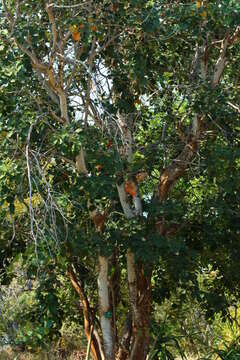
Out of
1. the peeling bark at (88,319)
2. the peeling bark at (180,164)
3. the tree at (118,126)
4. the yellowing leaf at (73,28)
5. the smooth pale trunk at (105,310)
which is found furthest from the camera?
the peeling bark at (88,319)

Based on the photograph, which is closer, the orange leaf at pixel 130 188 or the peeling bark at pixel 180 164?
the orange leaf at pixel 130 188

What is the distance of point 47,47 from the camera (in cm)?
654

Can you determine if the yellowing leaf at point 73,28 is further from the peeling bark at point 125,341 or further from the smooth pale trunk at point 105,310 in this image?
the peeling bark at point 125,341

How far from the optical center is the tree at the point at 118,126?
5966mm

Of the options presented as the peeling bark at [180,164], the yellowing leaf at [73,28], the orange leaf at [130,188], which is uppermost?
the yellowing leaf at [73,28]

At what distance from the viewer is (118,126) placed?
6.48 m

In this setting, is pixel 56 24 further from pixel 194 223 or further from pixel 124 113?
pixel 194 223

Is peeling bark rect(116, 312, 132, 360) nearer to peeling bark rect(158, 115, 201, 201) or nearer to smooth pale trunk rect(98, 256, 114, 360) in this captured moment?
smooth pale trunk rect(98, 256, 114, 360)

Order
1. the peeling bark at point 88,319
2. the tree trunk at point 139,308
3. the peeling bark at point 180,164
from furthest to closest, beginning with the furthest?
1. the peeling bark at point 88,319
2. the tree trunk at point 139,308
3. the peeling bark at point 180,164

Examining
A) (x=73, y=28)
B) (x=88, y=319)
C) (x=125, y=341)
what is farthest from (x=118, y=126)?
(x=125, y=341)

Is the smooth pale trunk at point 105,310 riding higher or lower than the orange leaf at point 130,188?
lower

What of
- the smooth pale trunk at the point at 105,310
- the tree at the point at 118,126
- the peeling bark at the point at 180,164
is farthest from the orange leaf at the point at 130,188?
the smooth pale trunk at the point at 105,310

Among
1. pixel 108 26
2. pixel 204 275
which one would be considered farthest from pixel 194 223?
pixel 108 26

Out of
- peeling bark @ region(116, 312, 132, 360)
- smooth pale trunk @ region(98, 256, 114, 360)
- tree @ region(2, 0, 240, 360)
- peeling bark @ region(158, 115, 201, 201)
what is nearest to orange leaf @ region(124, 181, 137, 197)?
tree @ region(2, 0, 240, 360)
